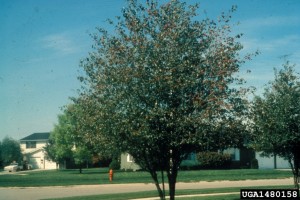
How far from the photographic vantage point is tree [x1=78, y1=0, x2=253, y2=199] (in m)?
12.9

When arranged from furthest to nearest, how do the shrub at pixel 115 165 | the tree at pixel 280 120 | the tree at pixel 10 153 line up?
the tree at pixel 10 153 → the shrub at pixel 115 165 → the tree at pixel 280 120

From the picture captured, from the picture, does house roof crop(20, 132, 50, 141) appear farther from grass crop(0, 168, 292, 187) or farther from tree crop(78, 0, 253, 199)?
tree crop(78, 0, 253, 199)

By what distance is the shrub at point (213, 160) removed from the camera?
4812 centimetres

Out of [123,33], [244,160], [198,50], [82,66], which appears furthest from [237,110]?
[244,160]

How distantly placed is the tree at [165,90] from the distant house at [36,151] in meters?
68.5

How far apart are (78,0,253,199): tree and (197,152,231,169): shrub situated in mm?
34396

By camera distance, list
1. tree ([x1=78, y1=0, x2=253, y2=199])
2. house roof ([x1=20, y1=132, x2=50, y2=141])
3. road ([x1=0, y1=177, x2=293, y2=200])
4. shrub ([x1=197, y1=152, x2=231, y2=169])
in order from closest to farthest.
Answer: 1. tree ([x1=78, y1=0, x2=253, y2=199])
2. road ([x1=0, y1=177, x2=293, y2=200])
3. shrub ([x1=197, y1=152, x2=231, y2=169])
4. house roof ([x1=20, y1=132, x2=50, y2=141])

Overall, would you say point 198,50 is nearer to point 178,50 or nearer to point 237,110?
point 178,50

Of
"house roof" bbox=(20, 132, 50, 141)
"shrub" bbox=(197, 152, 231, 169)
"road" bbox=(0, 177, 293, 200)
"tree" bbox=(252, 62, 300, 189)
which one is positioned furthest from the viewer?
"house roof" bbox=(20, 132, 50, 141)

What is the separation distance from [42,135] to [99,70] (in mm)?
89748

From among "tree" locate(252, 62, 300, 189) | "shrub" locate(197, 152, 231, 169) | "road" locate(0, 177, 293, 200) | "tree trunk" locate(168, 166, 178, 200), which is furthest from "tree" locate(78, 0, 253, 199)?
"shrub" locate(197, 152, 231, 169)

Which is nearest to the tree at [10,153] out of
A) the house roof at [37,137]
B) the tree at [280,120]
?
the house roof at [37,137]

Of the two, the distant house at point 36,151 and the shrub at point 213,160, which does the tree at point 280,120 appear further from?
the distant house at point 36,151

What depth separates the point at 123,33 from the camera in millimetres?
14195
